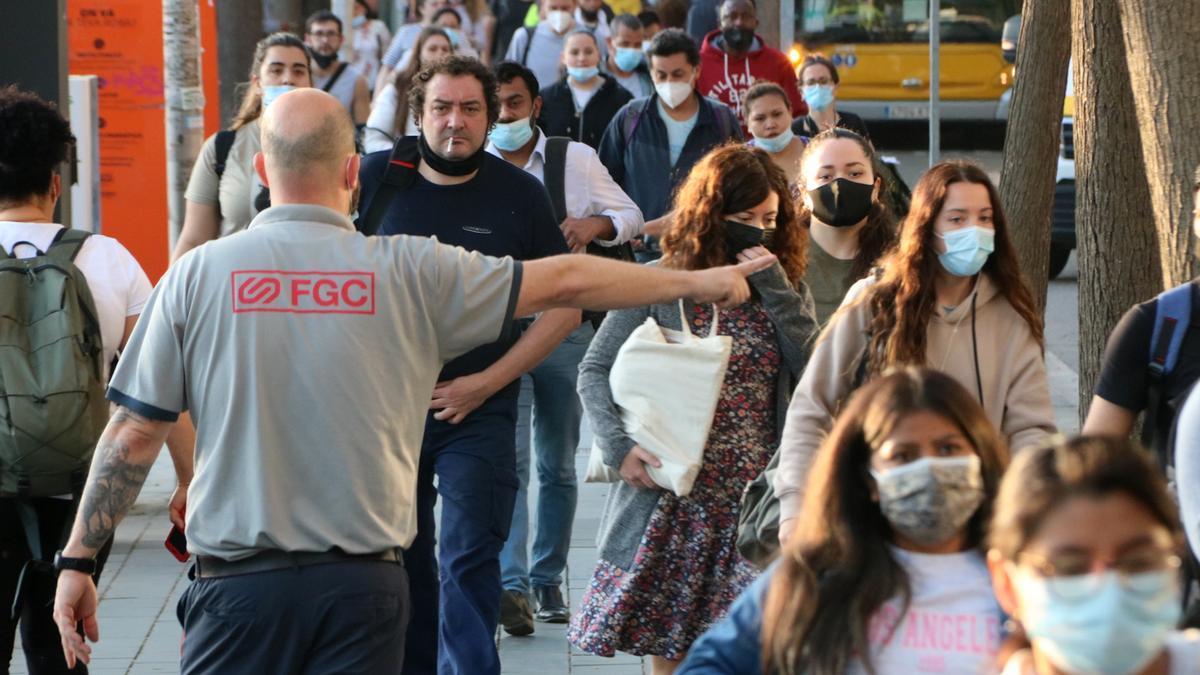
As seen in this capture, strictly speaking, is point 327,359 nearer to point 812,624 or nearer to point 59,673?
point 812,624

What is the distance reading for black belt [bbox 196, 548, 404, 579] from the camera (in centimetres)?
385

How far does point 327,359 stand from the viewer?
382cm

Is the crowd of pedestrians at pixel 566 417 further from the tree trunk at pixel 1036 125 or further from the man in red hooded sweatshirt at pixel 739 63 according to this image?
the man in red hooded sweatshirt at pixel 739 63

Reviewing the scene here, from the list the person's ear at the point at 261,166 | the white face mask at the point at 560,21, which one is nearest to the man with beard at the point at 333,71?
the white face mask at the point at 560,21

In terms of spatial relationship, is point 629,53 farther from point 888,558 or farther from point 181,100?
point 888,558

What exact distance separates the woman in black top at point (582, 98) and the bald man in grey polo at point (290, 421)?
6.72 meters

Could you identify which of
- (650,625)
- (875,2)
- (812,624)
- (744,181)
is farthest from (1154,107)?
(875,2)

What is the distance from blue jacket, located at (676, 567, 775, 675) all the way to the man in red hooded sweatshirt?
9386mm

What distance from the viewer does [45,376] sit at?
16.1ft

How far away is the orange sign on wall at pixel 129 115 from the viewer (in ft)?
41.1

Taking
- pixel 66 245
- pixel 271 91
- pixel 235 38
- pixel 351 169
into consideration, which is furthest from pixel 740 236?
pixel 235 38

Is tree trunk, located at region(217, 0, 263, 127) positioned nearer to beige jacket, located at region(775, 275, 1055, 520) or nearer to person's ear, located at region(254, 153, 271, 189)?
beige jacket, located at region(775, 275, 1055, 520)

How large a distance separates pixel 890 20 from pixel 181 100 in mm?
15662

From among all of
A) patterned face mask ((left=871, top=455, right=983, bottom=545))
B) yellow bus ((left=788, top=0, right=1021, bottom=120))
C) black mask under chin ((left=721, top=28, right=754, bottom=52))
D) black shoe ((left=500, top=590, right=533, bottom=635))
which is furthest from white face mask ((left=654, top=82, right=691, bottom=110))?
yellow bus ((left=788, top=0, right=1021, bottom=120))
